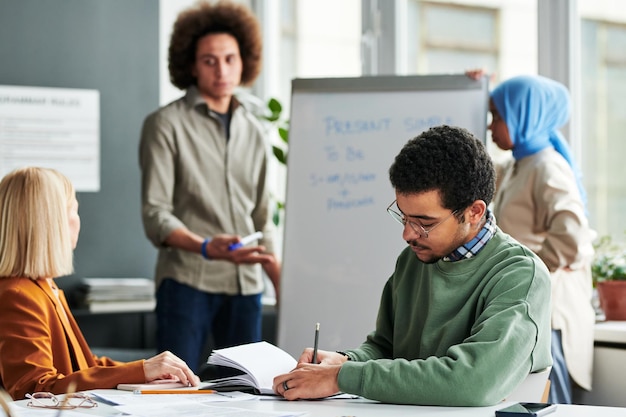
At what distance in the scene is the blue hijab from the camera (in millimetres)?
2959

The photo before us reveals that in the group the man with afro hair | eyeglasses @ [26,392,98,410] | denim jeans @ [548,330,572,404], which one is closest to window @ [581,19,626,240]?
denim jeans @ [548,330,572,404]

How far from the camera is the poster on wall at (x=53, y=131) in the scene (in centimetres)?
446

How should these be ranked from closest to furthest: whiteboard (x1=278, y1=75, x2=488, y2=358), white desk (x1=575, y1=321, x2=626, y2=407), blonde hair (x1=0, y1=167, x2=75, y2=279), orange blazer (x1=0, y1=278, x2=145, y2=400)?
orange blazer (x1=0, y1=278, x2=145, y2=400), blonde hair (x1=0, y1=167, x2=75, y2=279), white desk (x1=575, y1=321, x2=626, y2=407), whiteboard (x1=278, y1=75, x2=488, y2=358)

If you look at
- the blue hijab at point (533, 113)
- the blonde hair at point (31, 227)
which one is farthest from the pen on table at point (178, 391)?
the blue hijab at point (533, 113)

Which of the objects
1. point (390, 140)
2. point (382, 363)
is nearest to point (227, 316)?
point (390, 140)

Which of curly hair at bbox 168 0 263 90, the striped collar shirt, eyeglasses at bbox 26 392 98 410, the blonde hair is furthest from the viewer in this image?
curly hair at bbox 168 0 263 90

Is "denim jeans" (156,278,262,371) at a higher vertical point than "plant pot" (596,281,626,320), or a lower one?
lower

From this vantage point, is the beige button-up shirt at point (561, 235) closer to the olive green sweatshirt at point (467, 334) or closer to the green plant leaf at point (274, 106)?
the olive green sweatshirt at point (467, 334)

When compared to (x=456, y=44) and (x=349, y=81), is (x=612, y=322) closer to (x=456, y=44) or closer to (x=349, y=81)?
(x=349, y=81)

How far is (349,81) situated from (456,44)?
103cm

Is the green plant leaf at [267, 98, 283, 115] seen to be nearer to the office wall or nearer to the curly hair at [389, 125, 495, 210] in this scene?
the office wall

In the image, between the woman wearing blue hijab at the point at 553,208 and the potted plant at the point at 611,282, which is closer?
the woman wearing blue hijab at the point at 553,208

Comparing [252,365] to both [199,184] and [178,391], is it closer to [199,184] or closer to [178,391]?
[178,391]

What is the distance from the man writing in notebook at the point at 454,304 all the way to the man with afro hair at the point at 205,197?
1471 millimetres
